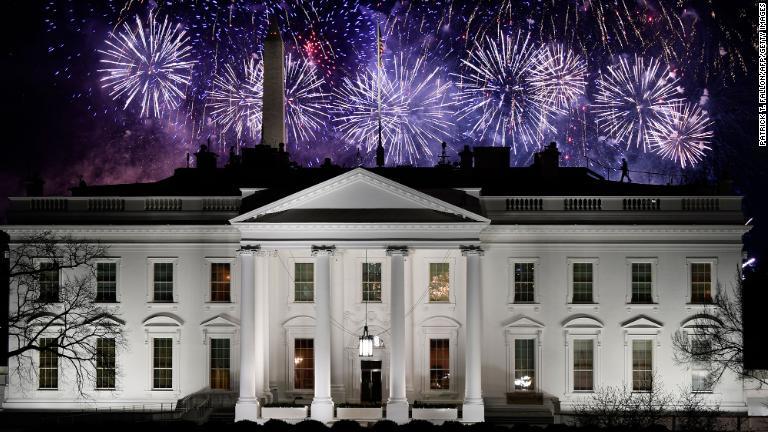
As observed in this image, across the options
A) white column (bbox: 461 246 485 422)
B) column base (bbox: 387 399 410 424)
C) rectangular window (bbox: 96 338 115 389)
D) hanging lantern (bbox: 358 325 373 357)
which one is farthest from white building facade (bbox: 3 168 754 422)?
hanging lantern (bbox: 358 325 373 357)

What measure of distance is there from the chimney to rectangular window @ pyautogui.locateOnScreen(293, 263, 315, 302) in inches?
614

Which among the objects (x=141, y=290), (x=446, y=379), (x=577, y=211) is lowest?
(x=446, y=379)

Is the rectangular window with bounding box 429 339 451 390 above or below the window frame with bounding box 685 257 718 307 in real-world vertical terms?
below

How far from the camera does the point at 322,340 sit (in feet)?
170

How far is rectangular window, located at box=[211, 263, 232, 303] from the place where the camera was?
5569 cm

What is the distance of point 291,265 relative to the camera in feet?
183

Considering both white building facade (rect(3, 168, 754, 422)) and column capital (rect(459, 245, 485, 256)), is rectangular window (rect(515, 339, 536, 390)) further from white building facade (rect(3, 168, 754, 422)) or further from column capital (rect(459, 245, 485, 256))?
column capital (rect(459, 245, 485, 256))

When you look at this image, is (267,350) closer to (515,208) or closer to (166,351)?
(166,351)

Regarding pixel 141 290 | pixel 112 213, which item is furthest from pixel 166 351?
pixel 112 213

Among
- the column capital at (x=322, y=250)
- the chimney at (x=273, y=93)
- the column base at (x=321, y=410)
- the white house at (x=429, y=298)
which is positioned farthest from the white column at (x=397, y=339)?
the chimney at (x=273, y=93)

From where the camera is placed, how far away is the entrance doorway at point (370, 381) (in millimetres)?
55156

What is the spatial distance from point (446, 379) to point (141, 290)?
14037mm

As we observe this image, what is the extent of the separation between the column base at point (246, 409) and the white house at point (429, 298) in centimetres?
167

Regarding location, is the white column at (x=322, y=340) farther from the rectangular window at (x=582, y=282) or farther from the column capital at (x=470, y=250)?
the rectangular window at (x=582, y=282)
